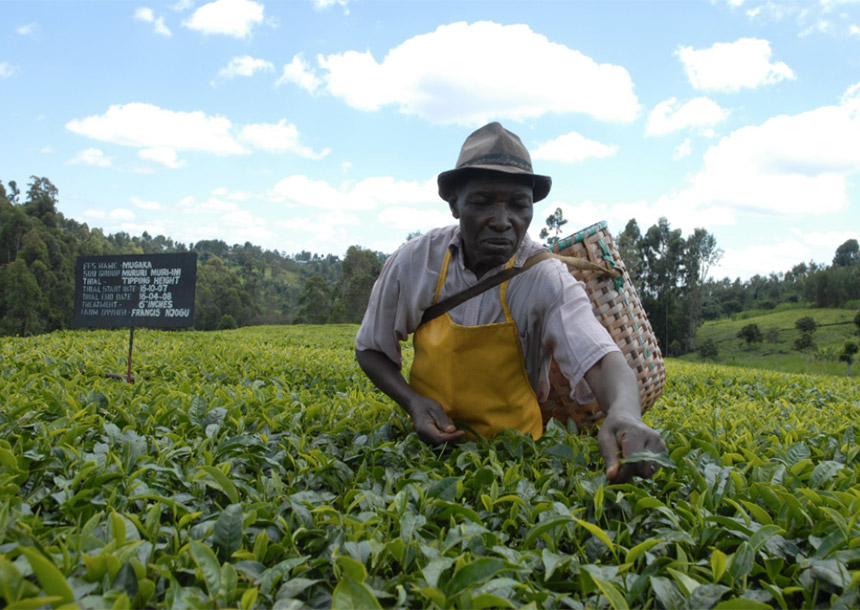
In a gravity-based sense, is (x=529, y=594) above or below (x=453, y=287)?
below

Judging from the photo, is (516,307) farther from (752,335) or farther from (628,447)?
(752,335)

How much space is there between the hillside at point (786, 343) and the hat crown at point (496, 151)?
25.5m

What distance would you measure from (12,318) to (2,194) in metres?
28.0

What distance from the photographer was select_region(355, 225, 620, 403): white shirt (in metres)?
2.00

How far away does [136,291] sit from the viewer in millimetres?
4297

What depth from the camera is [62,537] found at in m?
1.32

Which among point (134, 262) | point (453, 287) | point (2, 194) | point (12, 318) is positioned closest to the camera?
point (453, 287)

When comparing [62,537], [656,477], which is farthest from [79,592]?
[656,477]

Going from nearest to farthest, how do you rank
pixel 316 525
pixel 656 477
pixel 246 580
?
pixel 246 580, pixel 316 525, pixel 656 477

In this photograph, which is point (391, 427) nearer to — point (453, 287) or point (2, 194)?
point (453, 287)

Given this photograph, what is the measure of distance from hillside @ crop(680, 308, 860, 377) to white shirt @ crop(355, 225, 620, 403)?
25.3 metres

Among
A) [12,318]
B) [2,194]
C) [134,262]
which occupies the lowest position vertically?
[12,318]

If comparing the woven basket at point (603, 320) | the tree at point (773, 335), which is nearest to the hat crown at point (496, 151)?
the woven basket at point (603, 320)

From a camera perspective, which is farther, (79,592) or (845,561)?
(845,561)
